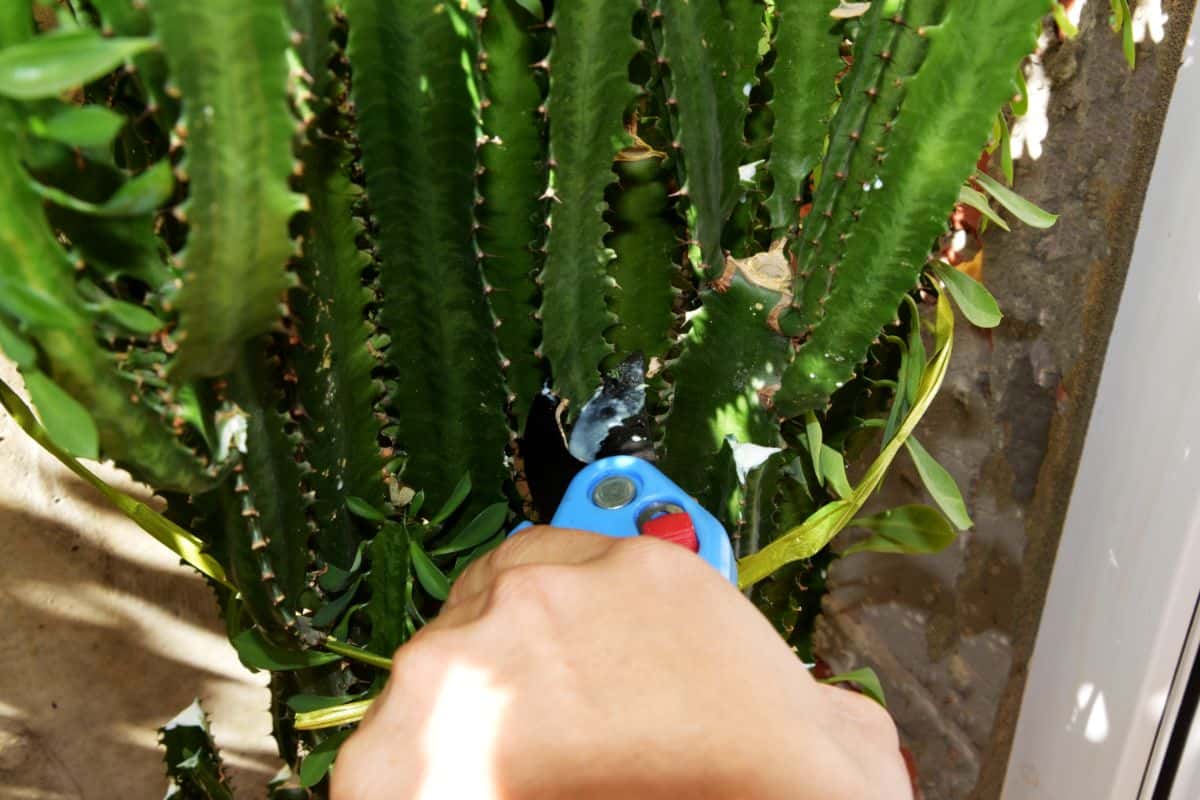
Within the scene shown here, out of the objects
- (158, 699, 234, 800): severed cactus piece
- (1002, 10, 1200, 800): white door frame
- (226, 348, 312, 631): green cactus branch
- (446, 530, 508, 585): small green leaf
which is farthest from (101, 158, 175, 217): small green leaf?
(1002, 10, 1200, 800): white door frame

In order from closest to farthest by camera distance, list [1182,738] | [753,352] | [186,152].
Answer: [186,152], [753,352], [1182,738]

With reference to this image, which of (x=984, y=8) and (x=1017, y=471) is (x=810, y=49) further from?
(x=1017, y=471)

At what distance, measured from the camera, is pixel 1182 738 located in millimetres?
830

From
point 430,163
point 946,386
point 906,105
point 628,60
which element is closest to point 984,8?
point 906,105

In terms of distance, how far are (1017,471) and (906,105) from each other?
0.63 m

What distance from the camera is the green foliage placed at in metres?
0.38

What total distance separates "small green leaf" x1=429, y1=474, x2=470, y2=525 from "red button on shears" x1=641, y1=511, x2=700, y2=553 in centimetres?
13

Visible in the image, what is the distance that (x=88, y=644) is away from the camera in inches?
31.9

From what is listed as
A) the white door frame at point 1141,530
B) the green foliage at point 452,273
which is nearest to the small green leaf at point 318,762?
the green foliage at point 452,273

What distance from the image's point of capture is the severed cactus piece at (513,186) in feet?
1.61

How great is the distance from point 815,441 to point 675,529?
0.47 ft

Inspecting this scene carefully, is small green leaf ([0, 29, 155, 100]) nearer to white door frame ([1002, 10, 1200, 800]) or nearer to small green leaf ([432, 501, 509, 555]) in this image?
small green leaf ([432, 501, 509, 555])

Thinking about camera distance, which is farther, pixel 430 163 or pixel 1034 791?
pixel 1034 791

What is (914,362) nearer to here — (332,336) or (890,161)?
(890,161)
